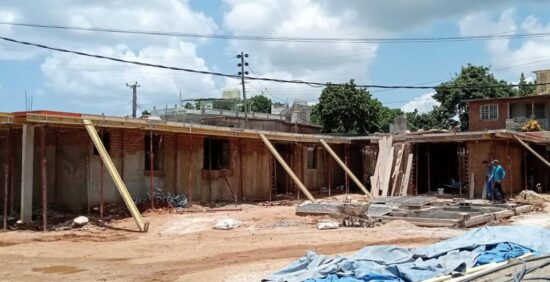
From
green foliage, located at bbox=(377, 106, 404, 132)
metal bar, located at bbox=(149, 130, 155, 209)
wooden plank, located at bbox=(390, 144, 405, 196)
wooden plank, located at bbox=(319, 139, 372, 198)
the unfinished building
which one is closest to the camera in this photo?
the unfinished building

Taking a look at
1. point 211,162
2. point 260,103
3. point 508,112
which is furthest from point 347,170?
point 260,103

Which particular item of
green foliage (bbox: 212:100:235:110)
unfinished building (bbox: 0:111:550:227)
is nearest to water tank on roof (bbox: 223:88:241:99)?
green foliage (bbox: 212:100:235:110)

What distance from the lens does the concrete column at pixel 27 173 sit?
15.0m

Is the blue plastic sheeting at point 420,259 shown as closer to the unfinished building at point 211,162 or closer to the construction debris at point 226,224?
the construction debris at point 226,224

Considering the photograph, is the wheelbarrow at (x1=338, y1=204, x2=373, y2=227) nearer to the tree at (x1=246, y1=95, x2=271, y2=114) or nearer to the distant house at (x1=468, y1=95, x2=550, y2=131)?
the distant house at (x1=468, y1=95, x2=550, y2=131)

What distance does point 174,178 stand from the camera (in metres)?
19.7

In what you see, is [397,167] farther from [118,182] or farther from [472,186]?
[118,182]

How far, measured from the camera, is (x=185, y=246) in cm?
1280

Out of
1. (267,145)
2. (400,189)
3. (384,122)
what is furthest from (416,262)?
(384,122)

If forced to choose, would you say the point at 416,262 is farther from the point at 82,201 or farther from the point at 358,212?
the point at 82,201

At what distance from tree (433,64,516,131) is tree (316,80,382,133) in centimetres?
594

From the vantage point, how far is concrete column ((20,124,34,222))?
14969 millimetres

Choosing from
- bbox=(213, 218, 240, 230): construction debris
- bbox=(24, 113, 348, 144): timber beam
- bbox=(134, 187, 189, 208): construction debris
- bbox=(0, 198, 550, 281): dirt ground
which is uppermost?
bbox=(24, 113, 348, 144): timber beam

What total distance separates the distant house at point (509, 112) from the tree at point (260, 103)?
29575mm
